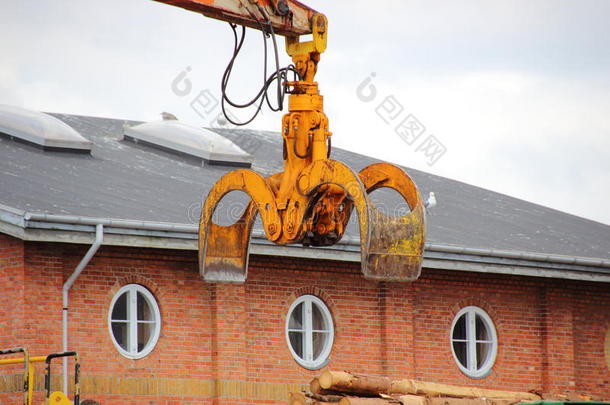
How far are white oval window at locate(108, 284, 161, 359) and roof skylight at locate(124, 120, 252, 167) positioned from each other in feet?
14.4

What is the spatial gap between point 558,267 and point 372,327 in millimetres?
3294

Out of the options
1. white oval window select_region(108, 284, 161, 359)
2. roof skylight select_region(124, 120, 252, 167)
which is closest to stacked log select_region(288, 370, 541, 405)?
white oval window select_region(108, 284, 161, 359)

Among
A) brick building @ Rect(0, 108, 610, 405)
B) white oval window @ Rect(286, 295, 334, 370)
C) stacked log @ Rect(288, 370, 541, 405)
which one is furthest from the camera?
white oval window @ Rect(286, 295, 334, 370)

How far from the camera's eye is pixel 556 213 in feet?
90.1

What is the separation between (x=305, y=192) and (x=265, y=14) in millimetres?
2026

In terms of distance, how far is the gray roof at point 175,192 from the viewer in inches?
736

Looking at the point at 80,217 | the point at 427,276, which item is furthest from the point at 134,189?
the point at 427,276

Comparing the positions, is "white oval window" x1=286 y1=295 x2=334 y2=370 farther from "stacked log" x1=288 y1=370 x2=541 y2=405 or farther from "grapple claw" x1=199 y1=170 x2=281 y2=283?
"grapple claw" x1=199 y1=170 x2=281 y2=283

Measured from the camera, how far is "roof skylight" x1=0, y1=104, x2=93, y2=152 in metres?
21.2

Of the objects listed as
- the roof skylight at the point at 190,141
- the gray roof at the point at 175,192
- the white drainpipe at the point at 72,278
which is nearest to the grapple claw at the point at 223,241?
the white drainpipe at the point at 72,278

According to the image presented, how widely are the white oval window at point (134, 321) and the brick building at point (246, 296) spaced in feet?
0.06

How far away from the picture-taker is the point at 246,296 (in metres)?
20.0

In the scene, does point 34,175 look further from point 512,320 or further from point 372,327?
point 512,320

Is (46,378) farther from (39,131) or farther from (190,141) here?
(190,141)
